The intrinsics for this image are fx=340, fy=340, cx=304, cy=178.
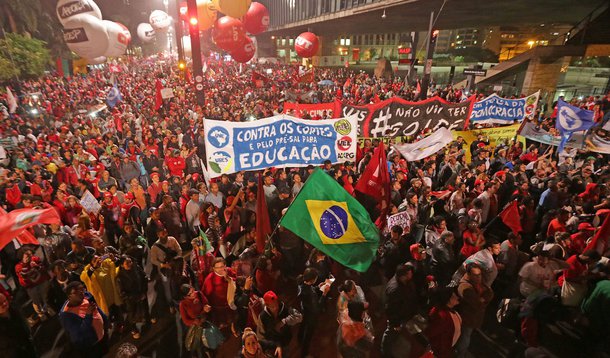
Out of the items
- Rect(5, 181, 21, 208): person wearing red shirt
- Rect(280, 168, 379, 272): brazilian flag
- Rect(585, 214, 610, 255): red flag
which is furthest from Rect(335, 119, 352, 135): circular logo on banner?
Rect(5, 181, 21, 208): person wearing red shirt

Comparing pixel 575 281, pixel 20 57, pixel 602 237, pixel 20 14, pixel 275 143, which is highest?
pixel 20 14

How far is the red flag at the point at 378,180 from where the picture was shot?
6.35m

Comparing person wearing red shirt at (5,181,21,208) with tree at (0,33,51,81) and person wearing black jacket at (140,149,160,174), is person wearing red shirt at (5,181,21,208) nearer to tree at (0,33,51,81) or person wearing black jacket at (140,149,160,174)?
person wearing black jacket at (140,149,160,174)

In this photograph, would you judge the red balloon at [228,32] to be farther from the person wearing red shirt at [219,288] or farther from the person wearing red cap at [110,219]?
the person wearing red shirt at [219,288]

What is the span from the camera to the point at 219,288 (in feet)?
14.1

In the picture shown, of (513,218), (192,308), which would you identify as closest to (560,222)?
(513,218)

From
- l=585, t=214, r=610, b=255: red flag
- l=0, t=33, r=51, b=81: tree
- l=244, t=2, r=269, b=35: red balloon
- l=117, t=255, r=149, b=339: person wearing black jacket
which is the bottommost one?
l=117, t=255, r=149, b=339: person wearing black jacket

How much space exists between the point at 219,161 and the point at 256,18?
15.2 meters

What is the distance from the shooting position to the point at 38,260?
499 centimetres

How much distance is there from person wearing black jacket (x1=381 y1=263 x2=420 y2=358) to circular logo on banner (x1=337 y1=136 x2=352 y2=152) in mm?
3656

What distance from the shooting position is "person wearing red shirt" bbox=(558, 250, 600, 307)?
4477mm

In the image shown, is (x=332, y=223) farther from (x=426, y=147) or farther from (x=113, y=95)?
(x=113, y=95)

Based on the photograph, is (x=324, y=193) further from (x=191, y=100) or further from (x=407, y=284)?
(x=191, y=100)

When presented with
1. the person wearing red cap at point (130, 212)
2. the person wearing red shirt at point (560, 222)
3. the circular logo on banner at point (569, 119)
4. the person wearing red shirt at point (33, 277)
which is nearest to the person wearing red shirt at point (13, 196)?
the person wearing red cap at point (130, 212)
